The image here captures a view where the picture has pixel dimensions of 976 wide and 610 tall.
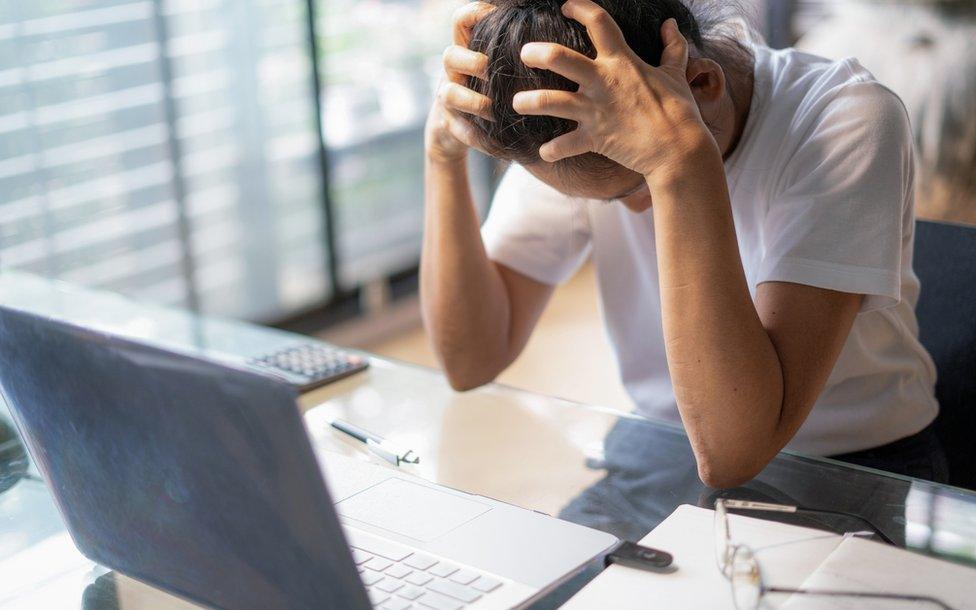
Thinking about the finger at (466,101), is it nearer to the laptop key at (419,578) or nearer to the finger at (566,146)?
the finger at (566,146)

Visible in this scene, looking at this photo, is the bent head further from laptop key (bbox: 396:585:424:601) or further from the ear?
laptop key (bbox: 396:585:424:601)

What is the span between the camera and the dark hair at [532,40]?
2.94ft

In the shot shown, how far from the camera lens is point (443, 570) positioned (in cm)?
77

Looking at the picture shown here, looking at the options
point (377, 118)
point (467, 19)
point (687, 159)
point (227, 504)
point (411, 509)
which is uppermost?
point (467, 19)

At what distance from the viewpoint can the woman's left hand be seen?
34.1 inches

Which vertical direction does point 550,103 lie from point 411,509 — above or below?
above

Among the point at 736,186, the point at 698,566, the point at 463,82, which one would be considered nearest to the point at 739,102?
the point at 736,186

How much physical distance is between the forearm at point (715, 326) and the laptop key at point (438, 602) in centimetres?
28

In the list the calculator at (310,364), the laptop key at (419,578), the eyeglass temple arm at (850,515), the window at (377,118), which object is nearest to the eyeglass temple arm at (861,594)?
the eyeglass temple arm at (850,515)

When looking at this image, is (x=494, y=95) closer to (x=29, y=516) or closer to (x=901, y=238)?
(x=901, y=238)

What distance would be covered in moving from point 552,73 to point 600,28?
0.05 meters

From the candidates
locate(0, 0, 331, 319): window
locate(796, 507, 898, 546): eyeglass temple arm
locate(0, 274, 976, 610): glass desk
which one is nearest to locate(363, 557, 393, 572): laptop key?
locate(0, 274, 976, 610): glass desk

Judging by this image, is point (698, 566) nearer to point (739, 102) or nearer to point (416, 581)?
point (416, 581)

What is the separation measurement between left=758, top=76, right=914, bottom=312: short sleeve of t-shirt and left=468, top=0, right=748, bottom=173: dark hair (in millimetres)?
171
